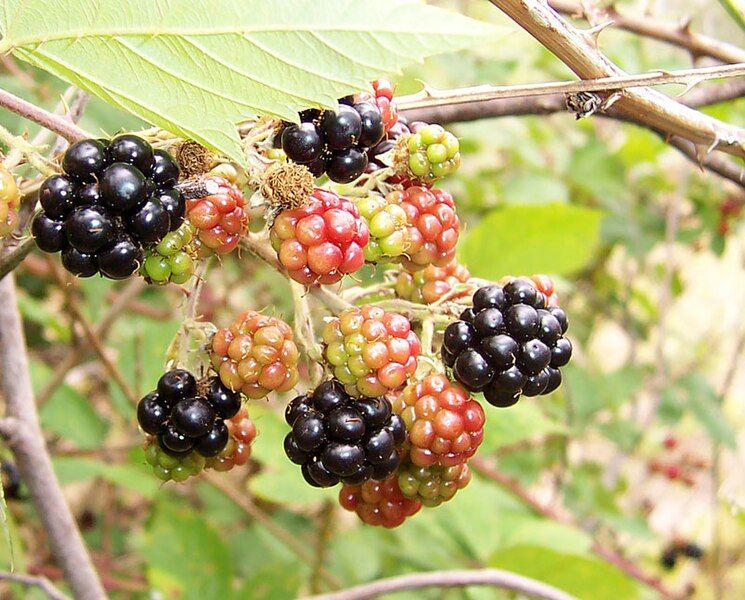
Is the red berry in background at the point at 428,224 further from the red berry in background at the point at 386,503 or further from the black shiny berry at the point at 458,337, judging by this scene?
the red berry in background at the point at 386,503

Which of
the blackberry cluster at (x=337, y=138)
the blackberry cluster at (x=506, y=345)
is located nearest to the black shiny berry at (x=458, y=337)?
the blackberry cluster at (x=506, y=345)

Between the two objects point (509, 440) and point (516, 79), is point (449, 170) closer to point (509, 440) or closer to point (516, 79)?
point (509, 440)

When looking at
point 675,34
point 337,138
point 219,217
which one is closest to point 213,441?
point 219,217

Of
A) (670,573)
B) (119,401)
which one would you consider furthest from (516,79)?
(119,401)

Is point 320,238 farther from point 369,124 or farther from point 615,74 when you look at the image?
point 615,74

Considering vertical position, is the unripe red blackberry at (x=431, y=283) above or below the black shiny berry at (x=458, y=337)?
above
